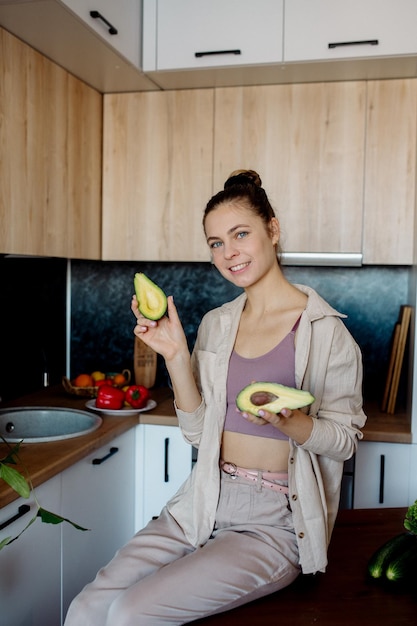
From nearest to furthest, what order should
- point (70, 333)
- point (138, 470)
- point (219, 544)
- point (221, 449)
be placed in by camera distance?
point (219, 544) → point (221, 449) → point (138, 470) → point (70, 333)

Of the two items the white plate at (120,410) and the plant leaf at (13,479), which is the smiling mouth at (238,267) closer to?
the plant leaf at (13,479)

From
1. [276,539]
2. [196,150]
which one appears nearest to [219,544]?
[276,539]

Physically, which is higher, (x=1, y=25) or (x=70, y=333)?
(x=1, y=25)

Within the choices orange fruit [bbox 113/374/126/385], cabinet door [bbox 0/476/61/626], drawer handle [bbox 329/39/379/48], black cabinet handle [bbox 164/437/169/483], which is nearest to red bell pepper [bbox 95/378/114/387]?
orange fruit [bbox 113/374/126/385]

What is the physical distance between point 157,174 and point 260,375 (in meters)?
1.37

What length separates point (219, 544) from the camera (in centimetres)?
138

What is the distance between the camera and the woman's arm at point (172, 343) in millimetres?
1557

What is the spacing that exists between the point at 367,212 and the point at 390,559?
1.51 metres

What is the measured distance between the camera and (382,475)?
2.27 meters

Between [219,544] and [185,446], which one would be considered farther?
[185,446]

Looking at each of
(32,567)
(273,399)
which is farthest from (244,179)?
(32,567)

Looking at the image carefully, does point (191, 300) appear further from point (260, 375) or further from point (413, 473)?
point (260, 375)

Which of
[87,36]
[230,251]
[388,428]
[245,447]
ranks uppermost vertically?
[87,36]

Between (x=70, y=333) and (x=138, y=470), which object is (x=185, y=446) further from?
Answer: (x=70, y=333)
